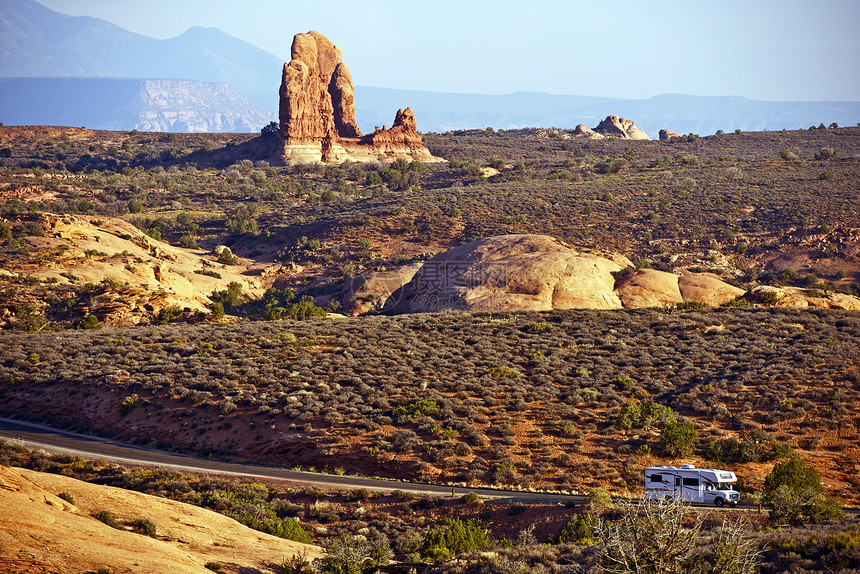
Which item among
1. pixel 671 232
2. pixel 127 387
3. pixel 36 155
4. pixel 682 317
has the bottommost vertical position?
pixel 127 387

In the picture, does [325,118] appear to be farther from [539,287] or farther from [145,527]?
[145,527]

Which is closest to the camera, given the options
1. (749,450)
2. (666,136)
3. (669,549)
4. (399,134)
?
(669,549)

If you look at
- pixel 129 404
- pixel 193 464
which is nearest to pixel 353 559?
pixel 193 464

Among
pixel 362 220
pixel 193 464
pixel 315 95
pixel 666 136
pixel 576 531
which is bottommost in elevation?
pixel 193 464

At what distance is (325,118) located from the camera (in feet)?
331

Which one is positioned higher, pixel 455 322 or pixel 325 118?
pixel 325 118

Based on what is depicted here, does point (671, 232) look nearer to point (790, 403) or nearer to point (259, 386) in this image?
point (790, 403)

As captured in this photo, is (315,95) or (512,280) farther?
(315,95)

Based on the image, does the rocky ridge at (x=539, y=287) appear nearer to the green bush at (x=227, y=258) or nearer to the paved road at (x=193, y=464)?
the green bush at (x=227, y=258)

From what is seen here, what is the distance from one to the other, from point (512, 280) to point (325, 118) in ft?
224

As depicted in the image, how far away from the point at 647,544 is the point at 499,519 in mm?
7098

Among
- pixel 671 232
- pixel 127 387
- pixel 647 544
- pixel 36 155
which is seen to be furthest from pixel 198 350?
pixel 36 155

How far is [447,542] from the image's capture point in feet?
47.5

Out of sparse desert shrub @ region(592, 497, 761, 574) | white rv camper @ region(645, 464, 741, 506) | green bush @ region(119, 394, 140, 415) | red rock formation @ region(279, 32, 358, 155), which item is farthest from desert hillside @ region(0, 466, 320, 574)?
red rock formation @ region(279, 32, 358, 155)
